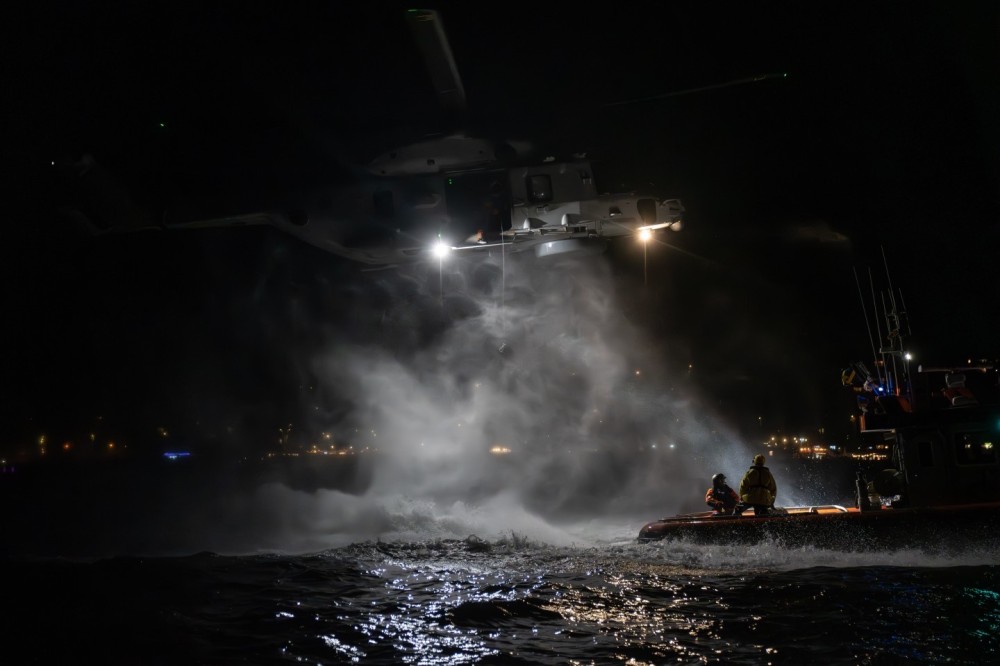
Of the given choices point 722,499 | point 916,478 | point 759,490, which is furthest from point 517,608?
point 916,478

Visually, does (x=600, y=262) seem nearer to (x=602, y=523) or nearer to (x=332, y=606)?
(x=602, y=523)

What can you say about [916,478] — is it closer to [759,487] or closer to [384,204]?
[759,487]

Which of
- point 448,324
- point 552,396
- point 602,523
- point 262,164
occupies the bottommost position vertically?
point 602,523

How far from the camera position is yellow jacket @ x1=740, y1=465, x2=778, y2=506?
13.2 metres

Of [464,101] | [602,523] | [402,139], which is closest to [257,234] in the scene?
[402,139]

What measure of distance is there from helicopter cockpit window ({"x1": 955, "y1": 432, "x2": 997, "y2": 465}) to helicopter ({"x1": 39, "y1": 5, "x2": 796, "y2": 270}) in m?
7.58

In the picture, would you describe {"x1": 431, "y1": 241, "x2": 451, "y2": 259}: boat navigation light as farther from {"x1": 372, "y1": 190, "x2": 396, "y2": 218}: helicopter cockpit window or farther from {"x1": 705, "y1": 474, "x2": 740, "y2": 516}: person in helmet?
{"x1": 705, "y1": 474, "x2": 740, "y2": 516}: person in helmet

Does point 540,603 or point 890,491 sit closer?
point 540,603

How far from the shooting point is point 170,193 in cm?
1370

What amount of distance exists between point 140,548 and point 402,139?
43.7 ft

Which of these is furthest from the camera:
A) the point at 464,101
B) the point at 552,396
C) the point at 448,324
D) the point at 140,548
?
the point at 552,396

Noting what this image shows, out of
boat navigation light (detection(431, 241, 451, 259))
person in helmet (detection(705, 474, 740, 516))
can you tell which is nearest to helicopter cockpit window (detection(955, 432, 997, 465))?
person in helmet (detection(705, 474, 740, 516))

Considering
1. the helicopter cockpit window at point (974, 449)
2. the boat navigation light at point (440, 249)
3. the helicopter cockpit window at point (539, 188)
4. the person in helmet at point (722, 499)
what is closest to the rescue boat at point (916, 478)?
the helicopter cockpit window at point (974, 449)

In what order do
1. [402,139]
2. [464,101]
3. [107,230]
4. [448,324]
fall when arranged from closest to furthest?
[464,101] < [402,139] < [107,230] < [448,324]
